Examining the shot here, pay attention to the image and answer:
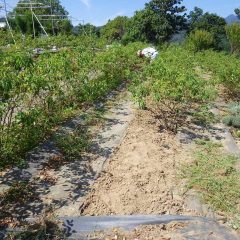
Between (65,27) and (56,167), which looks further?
(65,27)

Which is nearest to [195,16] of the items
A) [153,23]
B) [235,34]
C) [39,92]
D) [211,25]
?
[211,25]

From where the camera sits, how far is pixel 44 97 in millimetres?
6734

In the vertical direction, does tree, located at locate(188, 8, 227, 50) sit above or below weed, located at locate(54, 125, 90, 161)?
above

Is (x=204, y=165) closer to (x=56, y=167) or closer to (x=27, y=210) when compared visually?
(x=56, y=167)

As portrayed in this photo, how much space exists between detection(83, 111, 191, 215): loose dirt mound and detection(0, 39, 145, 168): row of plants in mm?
1296

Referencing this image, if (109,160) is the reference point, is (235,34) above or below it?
above

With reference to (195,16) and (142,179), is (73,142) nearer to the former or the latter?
(142,179)

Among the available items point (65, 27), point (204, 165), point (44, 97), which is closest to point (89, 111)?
point (44, 97)

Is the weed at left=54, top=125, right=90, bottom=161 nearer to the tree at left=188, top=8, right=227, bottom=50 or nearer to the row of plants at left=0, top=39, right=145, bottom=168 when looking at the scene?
the row of plants at left=0, top=39, right=145, bottom=168

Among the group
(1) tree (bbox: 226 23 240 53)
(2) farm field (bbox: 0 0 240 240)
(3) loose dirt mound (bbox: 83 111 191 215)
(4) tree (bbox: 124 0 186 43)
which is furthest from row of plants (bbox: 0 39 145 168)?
(4) tree (bbox: 124 0 186 43)

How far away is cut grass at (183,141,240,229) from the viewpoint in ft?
13.9

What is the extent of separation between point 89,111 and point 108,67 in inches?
102

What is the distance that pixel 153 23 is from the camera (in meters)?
34.5

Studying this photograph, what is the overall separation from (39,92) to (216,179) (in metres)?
3.57
